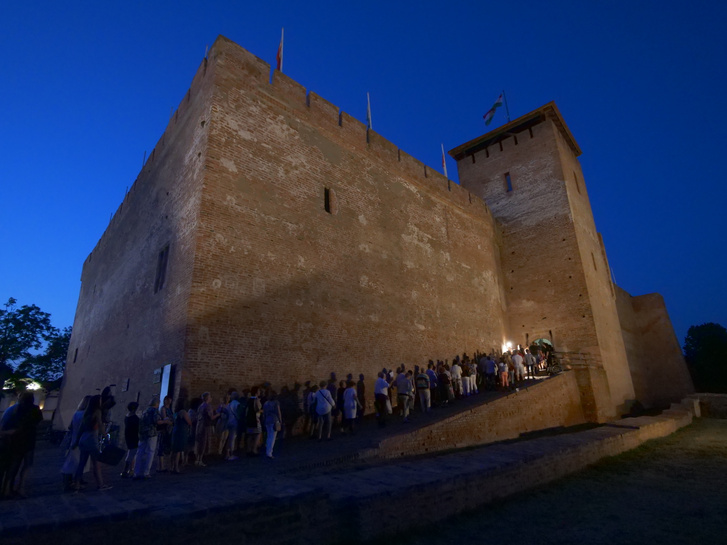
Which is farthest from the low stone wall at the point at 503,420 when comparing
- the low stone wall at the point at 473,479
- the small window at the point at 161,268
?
the small window at the point at 161,268

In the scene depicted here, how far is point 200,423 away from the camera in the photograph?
6855mm

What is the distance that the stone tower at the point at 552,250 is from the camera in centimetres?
1603

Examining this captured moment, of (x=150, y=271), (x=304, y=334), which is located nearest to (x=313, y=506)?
(x=304, y=334)

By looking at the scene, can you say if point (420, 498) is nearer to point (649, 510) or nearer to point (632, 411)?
point (649, 510)

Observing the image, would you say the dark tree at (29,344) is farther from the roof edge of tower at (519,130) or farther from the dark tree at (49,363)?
the roof edge of tower at (519,130)

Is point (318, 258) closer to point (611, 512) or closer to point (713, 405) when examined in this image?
point (611, 512)

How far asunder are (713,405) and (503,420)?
1299cm

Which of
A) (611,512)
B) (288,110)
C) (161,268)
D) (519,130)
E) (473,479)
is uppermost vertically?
(519,130)

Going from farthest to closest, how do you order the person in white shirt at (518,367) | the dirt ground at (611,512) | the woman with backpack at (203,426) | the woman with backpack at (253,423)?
the person in white shirt at (518,367)
the woman with backpack at (253,423)
the woman with backpack at (203,426)
the dirt ground at (611,512)

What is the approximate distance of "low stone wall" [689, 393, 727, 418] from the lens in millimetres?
16844

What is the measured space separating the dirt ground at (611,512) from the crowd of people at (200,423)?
12.5 feet

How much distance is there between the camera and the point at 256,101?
11.2 metres

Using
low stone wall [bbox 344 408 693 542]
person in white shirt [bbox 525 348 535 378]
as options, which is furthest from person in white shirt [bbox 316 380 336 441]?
person in white shirt [bbox 525 348 535 378]

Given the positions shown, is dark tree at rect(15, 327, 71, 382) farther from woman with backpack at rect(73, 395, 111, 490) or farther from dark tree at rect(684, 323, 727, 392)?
dark tree at rect(684, 323, 727, 392)
